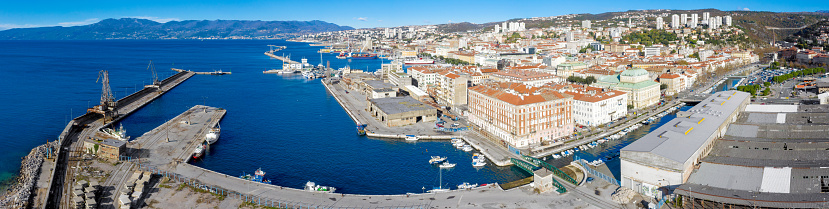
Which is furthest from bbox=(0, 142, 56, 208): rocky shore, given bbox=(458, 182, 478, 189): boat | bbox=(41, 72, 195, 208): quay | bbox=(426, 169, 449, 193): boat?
bbox=(458, 182, 478, 189): boat

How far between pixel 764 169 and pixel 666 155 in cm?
388

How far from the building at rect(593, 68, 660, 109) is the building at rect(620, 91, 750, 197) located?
1531cm

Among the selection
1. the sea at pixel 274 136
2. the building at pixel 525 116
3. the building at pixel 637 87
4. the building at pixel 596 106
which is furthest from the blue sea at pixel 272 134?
the building at pixel 637 87

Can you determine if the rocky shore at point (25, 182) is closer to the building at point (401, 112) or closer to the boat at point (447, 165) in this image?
the boat at point (447, 165)

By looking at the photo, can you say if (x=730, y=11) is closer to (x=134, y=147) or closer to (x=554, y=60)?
(x=554, y=60)

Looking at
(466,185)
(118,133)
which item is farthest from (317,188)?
(118,133)

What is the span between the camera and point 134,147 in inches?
1105

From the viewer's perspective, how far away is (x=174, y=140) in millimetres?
30266

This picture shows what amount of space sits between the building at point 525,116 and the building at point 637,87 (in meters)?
13.8

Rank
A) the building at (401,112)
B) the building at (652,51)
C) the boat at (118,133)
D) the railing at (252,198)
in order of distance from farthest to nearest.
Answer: the building at (652,51) → the building at (401,112) → the boat at (118,133) → the railing at (252,198)

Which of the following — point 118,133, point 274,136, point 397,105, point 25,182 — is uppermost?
point 397,105

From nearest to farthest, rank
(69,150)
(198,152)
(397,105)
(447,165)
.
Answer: (447,165) < (69,150) < (198,152) < (397,105)

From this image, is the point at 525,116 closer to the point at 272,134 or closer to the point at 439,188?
the point at 439,188

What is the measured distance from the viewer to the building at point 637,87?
41.9m
